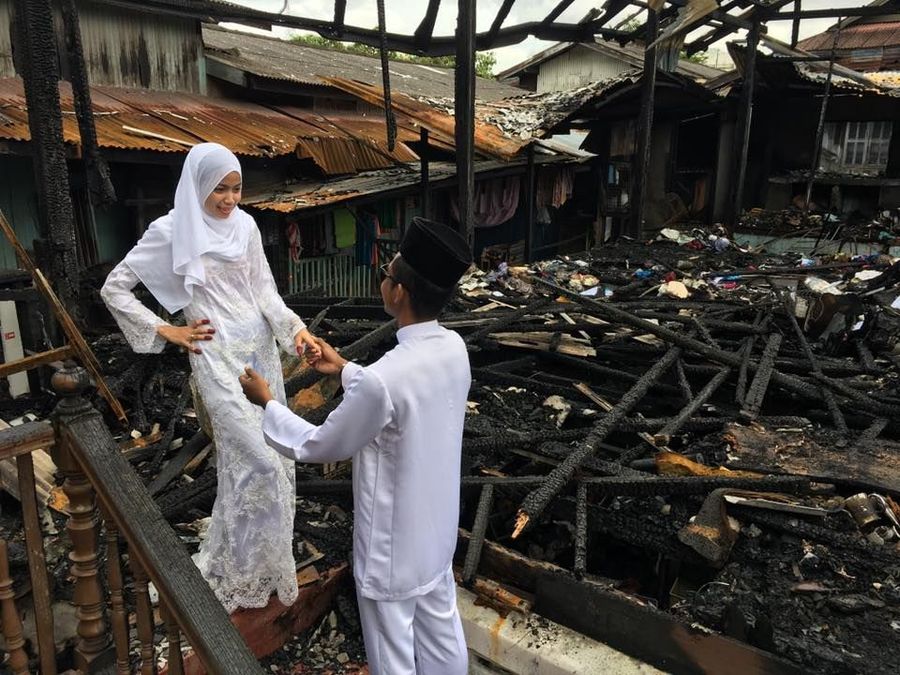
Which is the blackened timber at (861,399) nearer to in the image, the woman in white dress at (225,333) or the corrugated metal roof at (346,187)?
the woman in white dress at (225,333)

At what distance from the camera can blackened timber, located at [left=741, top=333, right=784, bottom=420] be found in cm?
534

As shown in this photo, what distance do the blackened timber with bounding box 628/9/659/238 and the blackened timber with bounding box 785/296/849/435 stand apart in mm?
6417

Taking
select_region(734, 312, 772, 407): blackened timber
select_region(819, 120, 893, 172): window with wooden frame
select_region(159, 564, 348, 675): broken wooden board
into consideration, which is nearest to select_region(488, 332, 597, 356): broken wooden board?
select_region(734, 312, 772, 407): blackened timber

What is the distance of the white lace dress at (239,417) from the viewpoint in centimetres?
308

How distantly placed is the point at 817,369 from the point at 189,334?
5.54 m

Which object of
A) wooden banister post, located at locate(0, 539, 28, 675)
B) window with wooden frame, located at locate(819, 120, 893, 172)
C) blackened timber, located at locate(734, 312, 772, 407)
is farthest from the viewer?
window with wooden frame, located at locate(819, 120, 893, 172)

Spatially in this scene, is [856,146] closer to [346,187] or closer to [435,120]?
[435,120]

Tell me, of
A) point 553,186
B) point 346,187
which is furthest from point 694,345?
point 553,186

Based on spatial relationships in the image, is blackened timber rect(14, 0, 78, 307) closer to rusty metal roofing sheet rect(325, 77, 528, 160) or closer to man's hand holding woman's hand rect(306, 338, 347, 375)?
man's hand holding woman's hand rect(306, 338, 347, 375)

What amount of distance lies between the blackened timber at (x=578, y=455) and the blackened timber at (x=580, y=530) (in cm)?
12

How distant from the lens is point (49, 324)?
18.5 ft

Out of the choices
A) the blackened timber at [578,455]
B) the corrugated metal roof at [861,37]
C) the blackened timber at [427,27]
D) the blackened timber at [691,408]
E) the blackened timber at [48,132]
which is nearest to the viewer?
the blackened timber at [578,455]

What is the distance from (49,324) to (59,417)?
4.09m

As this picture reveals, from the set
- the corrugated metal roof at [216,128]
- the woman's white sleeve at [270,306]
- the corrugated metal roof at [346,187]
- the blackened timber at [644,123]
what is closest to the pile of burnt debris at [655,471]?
the woman's white sleeve at [270,306]
